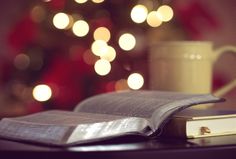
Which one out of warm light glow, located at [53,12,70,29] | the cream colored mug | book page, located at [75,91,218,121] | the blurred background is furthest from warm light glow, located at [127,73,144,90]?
book page, located at [75,91,218,121]

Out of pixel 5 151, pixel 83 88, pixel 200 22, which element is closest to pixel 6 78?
pixel 83 88

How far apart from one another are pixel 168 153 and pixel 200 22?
962mm

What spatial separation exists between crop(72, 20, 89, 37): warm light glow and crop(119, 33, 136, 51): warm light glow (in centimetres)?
9

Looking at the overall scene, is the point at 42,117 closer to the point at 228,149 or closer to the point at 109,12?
the point at 228,149

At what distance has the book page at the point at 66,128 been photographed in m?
0.59

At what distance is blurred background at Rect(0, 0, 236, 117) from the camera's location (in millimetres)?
1334

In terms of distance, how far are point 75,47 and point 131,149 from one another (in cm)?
81


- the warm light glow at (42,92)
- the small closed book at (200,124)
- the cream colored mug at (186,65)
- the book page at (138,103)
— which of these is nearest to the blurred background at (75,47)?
the warm light glow at (42,92)

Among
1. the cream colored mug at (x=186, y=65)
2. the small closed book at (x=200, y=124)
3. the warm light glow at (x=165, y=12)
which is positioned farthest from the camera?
the warm light glow at (x=165, y=12)

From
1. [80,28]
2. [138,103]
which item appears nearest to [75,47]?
[80,28]

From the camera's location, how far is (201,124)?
0.69m

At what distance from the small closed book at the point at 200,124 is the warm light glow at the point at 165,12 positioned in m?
0.72

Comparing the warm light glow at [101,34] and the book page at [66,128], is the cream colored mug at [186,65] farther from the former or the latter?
the warm light glow at [101,34]

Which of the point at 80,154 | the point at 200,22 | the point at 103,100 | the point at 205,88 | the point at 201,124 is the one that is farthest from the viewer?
the point at 200,22
